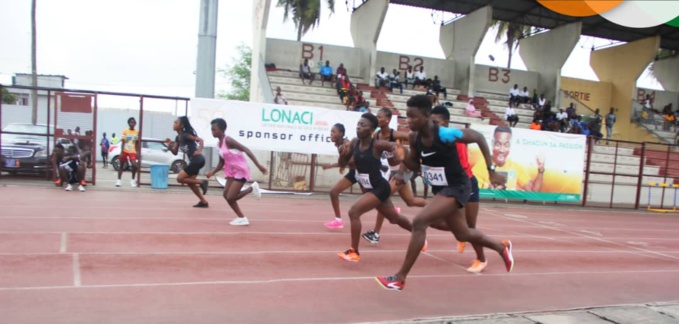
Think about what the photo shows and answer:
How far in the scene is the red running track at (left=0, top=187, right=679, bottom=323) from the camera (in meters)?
4.57

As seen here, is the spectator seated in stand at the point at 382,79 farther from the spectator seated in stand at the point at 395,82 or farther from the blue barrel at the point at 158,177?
the blue barrel at the point at 158,177

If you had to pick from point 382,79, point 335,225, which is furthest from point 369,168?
point 382,79

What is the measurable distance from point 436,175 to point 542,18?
28.1 m

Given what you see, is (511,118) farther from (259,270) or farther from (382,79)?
(259,270)

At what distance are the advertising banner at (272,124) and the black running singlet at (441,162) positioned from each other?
890 centimetres

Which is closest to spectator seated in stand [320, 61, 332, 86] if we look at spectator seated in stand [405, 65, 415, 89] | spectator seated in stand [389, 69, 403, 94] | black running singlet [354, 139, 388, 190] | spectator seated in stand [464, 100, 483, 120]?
spectator seated in stand [389, 69, 403, 94]

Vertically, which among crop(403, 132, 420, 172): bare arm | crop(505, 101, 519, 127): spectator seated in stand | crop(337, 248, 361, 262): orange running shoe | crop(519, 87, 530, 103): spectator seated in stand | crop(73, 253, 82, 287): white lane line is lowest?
crop(73, 253, 82, 287): white lane line

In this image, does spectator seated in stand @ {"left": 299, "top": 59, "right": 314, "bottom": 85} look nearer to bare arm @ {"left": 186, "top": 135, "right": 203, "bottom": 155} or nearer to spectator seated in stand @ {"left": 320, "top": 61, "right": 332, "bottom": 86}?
spectator seated in stand @ {"left": 320, "top": 61, "right": 332, "bottom": 86}

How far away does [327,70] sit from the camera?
25125mm

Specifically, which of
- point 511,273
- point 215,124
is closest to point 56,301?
point 215,124

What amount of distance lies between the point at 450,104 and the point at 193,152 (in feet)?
56.1

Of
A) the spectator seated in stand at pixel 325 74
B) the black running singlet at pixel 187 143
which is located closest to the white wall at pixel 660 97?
the spectator seated in stand at pixel 325 74

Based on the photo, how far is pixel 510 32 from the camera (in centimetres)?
3506

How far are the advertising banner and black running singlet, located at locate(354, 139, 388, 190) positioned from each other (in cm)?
735
